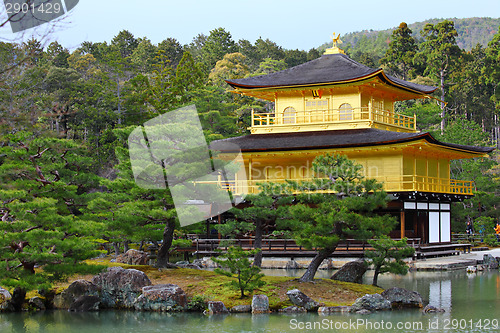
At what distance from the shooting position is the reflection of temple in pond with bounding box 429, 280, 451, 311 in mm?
16250

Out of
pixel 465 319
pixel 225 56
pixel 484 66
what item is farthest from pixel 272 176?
pixel 225 56

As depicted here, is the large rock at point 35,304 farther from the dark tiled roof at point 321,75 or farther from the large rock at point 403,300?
the dark tiled roof at point 321,75

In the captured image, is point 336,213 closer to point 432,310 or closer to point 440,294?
point 432,310

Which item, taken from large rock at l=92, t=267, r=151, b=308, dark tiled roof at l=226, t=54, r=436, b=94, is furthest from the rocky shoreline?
dark tiled roof at l=226, t=54, r=436, b=94

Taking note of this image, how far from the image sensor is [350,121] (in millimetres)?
28969

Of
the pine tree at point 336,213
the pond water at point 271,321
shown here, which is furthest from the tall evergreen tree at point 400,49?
the pond water at point 271,321

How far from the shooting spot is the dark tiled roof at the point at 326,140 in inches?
1027

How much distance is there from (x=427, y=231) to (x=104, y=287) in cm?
1681

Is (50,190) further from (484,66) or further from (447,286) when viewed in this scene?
(484,66)

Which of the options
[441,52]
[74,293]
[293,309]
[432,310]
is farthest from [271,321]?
[441,52]

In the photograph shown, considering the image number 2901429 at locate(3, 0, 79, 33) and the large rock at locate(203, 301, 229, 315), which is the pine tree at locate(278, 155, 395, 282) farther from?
the image number 2901429 at locate(3, 0, 79, 33)

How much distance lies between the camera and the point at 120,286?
16156 mm

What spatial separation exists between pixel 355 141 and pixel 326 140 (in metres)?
1.45
